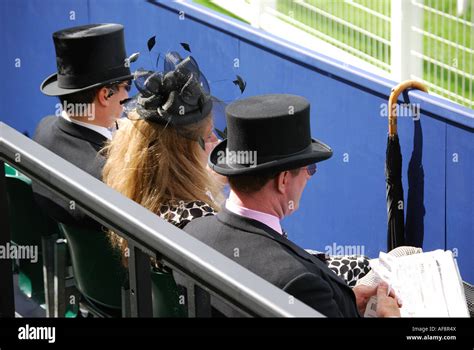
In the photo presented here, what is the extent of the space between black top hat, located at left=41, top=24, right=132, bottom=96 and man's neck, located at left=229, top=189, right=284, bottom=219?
2.17 meters

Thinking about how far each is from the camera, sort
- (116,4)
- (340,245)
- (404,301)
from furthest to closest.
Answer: (116,4), (340,245), (404,301)

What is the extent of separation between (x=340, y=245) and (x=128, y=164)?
2788 millimetres

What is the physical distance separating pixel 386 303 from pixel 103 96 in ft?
7.29

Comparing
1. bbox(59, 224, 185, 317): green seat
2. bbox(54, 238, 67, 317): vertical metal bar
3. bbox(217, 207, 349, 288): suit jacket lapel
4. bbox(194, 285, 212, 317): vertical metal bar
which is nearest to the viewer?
bbox(194, 285, 212, 317): vertical metal bar

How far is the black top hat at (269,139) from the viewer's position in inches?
128

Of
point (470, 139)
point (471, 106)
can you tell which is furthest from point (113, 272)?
point (471, 106)

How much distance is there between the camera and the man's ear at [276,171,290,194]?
3225mm

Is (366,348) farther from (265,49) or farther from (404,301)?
(265,49)

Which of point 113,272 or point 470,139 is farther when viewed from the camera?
point 470,139

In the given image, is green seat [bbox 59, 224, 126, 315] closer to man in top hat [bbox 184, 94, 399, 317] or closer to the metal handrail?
man in top hat [bbox 184, 94, 399, 317]

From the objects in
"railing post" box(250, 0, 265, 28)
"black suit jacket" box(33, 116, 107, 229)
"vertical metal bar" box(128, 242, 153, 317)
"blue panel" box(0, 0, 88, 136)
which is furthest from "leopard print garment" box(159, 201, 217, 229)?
"blue panel" box(0, 0, 88, 136)

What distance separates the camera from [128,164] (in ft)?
12.3

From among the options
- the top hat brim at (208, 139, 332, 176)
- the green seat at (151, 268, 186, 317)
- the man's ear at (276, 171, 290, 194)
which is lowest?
the green seat at (151, 268, 186, 317)

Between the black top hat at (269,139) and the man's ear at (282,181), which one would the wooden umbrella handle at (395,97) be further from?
the man's ear at (282,181)
